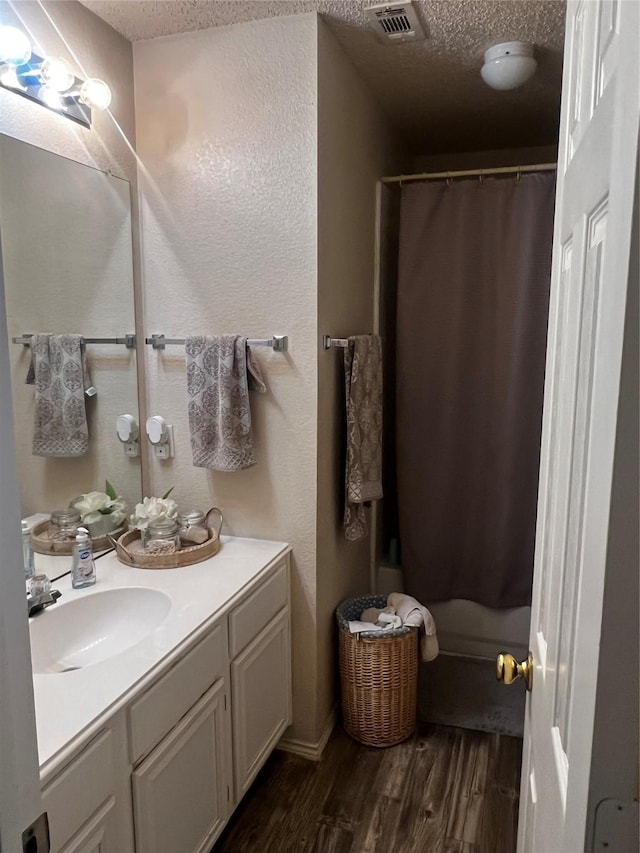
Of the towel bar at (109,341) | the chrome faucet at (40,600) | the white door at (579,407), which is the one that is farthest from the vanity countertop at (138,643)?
the white door at (579,407)

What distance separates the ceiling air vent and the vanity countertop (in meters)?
1.72

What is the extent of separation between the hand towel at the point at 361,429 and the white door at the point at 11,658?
1.70m

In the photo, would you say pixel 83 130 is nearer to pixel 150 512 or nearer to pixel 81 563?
pixel 150 512

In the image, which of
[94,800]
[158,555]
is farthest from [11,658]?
[158,555]

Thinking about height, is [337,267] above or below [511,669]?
above

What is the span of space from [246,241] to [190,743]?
4.95ft

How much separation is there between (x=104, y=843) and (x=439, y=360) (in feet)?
6.83

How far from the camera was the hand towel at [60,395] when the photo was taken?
70.9 inches

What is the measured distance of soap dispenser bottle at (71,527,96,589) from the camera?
1.75 m

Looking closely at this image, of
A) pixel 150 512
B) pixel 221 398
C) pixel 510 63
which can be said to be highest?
pixel 510 63

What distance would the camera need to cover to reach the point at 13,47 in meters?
1.52

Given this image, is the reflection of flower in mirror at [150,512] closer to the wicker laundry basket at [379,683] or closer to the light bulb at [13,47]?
the wicker laundry basket at [379,683]

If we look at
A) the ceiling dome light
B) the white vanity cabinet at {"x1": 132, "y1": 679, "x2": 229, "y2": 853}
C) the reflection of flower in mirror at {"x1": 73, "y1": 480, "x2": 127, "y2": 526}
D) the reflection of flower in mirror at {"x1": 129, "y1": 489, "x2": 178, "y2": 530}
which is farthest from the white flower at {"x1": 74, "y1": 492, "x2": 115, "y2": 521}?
the ceiling dome light

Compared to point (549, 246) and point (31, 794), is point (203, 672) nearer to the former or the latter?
point (31, 794)
